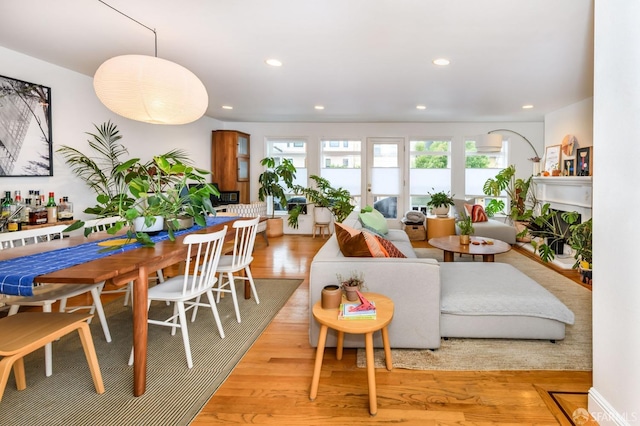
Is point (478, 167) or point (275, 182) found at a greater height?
point (478, 167)

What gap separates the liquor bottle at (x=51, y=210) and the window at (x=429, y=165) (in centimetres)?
604

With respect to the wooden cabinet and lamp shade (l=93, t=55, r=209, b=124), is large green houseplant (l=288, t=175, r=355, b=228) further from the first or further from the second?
lamp shade (l=93, t=55, r=209, b=124)

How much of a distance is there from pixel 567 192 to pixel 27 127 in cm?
689

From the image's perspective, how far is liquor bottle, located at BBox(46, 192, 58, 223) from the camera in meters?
3.13

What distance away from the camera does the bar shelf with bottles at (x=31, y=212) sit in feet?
9.39

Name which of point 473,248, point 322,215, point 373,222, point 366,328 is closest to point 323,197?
point 322,215

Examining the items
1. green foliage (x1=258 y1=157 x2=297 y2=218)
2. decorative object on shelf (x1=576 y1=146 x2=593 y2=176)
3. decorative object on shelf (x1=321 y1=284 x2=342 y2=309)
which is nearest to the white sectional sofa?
decorative object on shelf (x1=321 y1=284 x2=342 y2=309)

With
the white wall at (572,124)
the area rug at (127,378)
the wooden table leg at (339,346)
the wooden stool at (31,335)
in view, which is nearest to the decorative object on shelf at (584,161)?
the white wall at (572,124)

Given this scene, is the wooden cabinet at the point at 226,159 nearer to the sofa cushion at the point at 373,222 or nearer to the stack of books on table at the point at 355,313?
the sofa cushion at the point at 373,222

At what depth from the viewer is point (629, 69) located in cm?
137

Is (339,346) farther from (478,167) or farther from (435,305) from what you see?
(478,167)

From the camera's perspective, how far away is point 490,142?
5.75 metres

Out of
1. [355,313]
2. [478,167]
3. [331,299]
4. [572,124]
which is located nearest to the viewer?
[355,313]

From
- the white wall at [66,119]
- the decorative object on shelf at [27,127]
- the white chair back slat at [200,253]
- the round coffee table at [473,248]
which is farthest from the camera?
the round coffee table at [473,248]
